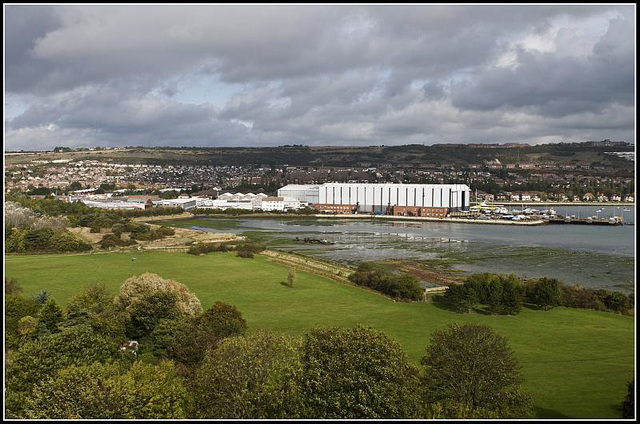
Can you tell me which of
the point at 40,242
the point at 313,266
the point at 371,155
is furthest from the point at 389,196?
the point at 371,155

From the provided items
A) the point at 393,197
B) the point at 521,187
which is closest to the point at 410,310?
the point at 393,197

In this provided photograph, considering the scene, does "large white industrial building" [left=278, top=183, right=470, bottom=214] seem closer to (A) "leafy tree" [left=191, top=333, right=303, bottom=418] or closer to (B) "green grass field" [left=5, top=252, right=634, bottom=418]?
(B) "green grass field" [left=5, top=252, right=634, bottom=418]

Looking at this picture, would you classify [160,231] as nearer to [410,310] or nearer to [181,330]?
[410,310]

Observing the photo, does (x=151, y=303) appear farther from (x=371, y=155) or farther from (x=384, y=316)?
(x=371, y=155)

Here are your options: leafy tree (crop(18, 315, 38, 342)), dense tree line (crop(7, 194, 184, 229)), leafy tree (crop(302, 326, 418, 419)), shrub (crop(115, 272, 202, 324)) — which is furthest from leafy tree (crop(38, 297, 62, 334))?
dense tree line (crop(7, 194, 184, 229))

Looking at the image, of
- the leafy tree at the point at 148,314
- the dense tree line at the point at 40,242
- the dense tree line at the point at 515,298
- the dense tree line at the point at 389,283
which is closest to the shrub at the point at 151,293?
the leafy tree at the point at 148,314
